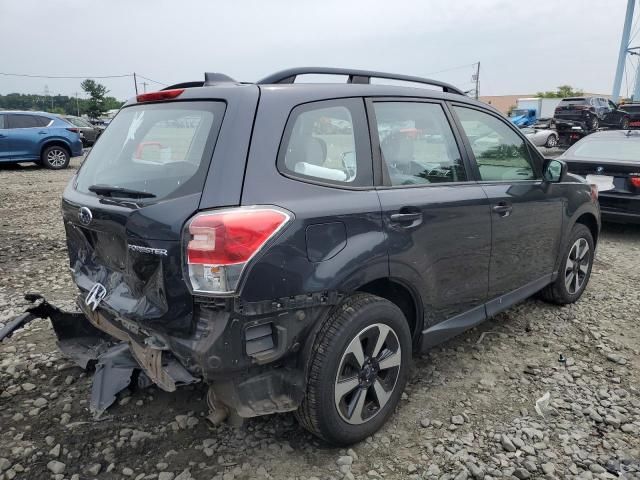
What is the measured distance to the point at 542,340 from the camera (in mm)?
3725

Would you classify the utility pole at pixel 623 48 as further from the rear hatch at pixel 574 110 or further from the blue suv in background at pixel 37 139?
the blue suv in background at pixel 37 139

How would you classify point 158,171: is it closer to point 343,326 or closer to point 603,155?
point 343,326

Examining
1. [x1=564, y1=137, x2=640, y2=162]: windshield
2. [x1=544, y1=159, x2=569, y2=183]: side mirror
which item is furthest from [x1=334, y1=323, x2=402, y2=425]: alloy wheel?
[x1=564, y1=137, x2=640, y2=162]: windshield

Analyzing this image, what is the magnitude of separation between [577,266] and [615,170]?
2709 mm

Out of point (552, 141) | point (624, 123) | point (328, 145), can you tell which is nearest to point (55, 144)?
point (328, 145)

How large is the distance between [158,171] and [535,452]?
232 cm

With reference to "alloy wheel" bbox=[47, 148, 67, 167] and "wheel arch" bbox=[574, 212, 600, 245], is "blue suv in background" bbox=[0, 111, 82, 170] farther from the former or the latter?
"wheel arch" bbox=[574, 212, 600, 245]

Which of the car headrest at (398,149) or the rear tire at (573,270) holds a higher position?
the car headrest at (398,149)

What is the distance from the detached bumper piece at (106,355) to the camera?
2162 millimetres

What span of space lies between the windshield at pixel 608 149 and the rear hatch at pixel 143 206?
605 centimetres

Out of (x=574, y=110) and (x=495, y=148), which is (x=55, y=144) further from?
(x=574, y=110)

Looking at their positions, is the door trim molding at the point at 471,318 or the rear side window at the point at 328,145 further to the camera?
the door trim molding at the point at 471,318

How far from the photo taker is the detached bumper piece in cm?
216

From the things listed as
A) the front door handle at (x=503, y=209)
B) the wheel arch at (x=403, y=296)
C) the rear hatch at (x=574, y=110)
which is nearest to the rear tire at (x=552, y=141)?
the rear hatch at (x=574, y=110)
